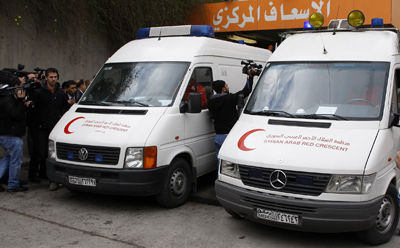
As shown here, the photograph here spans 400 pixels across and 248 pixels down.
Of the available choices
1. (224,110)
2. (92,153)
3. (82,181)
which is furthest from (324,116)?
(82,181)

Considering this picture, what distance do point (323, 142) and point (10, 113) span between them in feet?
16.2

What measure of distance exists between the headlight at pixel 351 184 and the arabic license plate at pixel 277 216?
0.47 m

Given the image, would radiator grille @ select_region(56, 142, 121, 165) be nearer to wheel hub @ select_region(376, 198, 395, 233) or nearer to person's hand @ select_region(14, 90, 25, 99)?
person's hand @ select_region(14, 90, 25, 99)

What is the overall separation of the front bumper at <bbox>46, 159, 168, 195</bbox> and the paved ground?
398 mm

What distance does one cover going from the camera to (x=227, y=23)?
1435cm

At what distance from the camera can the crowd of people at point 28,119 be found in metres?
6.86

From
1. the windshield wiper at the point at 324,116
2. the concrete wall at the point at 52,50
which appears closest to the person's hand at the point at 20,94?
the concrete wall at the point at 52,50

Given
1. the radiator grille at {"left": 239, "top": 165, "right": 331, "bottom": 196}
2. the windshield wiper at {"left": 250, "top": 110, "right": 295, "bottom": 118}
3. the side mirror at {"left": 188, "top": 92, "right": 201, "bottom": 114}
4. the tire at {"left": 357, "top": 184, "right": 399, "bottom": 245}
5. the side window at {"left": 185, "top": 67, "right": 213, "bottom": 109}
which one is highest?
the side window at {"left": 185, "top": 67, "right": 213, "bottom": 109}

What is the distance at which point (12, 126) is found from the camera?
691 cm

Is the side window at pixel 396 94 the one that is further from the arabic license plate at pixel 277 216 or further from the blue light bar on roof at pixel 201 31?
the blue light bar on roof at pixel 201 31

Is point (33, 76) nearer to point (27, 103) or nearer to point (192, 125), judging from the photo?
point (27, 103)

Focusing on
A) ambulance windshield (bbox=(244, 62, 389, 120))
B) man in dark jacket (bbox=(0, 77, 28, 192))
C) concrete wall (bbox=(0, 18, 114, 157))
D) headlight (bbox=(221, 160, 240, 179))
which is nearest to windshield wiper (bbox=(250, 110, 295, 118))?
ambulance windshield (bbox=(244, 62, 389, 120))

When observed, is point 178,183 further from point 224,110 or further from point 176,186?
point 224,110

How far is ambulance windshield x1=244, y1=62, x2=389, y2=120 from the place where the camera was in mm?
5113
